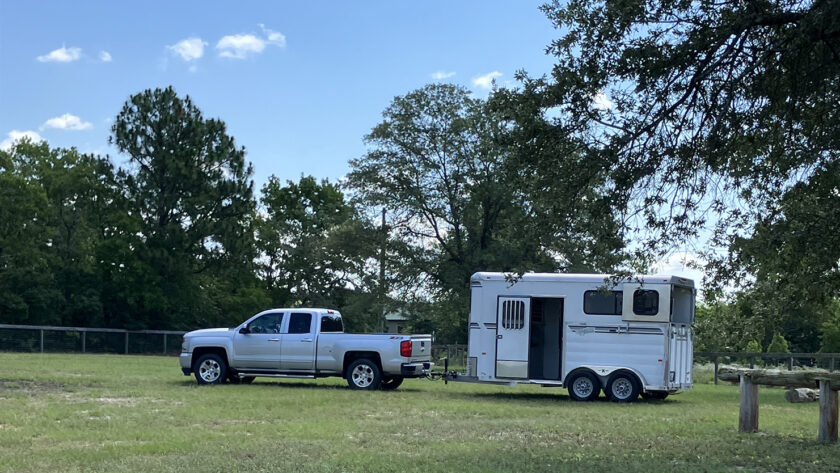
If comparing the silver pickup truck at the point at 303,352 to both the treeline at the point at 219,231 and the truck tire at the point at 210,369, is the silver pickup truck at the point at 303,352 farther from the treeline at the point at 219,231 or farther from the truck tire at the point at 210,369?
the treeline at the point at 219,231

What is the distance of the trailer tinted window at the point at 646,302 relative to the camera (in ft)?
62.6

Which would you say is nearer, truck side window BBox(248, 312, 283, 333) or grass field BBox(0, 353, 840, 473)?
grass field BBox(0, 353, 840, 473)

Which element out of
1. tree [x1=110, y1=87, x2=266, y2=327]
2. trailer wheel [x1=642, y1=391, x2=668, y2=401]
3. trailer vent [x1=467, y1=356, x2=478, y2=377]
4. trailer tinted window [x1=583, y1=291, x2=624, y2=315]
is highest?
tree [x1=110, y1=87, x2=266, y2=327]

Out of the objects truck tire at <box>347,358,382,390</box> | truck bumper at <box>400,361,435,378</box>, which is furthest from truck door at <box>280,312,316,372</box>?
truck bumper at <box>400,361,435,378</box>

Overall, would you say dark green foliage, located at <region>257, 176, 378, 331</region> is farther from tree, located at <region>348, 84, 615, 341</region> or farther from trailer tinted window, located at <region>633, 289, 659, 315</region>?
trailer tinted window, located at <region>633, 289, 659, 315</region>

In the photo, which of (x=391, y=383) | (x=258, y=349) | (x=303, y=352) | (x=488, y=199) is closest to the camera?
(x=303, y=352)

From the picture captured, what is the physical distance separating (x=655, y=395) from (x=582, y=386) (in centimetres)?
196

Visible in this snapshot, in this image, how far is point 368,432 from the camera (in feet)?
40.2

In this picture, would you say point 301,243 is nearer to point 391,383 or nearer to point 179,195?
point 179,195

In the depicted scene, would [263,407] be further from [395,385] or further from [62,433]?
[395,385]

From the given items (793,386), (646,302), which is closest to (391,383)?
(646,302)

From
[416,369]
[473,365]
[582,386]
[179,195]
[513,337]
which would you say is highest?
[179,195]

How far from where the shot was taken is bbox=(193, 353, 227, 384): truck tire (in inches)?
828

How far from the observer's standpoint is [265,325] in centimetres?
2125
